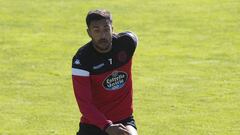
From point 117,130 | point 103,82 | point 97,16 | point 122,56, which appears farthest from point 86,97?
point 97,16

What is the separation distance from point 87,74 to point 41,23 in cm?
1767

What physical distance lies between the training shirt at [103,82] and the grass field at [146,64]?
5.00 meters

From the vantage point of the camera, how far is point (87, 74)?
31.5ft

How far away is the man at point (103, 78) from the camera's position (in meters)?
9.41

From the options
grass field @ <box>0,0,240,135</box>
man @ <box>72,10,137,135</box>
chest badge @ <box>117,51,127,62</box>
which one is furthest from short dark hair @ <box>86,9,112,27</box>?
grass field @ <box>0,0,240,135</box>

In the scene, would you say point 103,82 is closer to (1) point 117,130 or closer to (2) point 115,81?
(2) point 115,81

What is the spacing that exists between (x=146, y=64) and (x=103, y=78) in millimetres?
11396

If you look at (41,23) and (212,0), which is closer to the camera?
(41,23)

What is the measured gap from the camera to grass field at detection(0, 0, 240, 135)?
1578cm

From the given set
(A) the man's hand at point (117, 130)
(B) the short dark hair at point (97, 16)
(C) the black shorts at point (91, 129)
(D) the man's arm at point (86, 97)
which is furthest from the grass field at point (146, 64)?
(B) the short dark hair at point (97, 16)

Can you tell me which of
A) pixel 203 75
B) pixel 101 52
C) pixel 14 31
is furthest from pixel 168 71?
pixel 101 52

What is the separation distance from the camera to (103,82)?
980 centimetres

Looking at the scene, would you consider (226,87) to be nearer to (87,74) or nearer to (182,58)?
(182,58)

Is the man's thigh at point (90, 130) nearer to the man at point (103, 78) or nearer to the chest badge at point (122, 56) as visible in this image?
the man at point (103, 78)
